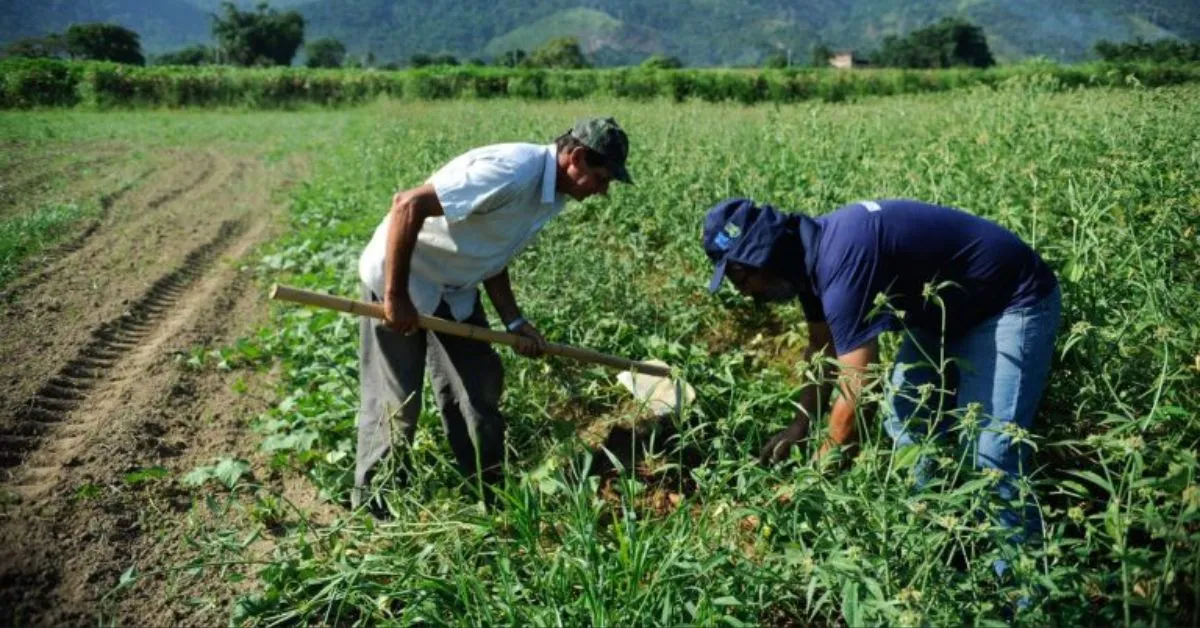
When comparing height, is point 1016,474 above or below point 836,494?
below

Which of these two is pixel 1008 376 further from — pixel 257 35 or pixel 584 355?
pixel 257 35

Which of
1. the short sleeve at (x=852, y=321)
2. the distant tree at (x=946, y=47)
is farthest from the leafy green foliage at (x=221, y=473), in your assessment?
the distant tree at (x=946, y=47)

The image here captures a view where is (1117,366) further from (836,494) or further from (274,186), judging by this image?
(274,186)

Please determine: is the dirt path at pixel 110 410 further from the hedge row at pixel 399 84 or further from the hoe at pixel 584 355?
the hedge row at pixel 399 84

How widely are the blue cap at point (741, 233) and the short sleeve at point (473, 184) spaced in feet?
2.59

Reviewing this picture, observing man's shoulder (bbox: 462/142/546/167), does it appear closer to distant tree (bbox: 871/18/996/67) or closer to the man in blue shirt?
the man in blue shirt

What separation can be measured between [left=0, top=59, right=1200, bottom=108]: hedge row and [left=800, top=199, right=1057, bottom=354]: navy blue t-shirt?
2437 centimetres

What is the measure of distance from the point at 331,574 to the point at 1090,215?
Answer: 3.01 m

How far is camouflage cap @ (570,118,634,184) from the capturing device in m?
2.90

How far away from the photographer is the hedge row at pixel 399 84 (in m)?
27.4

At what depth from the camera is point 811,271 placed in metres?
2.55

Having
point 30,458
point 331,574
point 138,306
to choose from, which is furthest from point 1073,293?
point 138,306

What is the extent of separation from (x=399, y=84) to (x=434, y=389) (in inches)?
1251

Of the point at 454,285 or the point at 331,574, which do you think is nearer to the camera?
the point at 331,574
